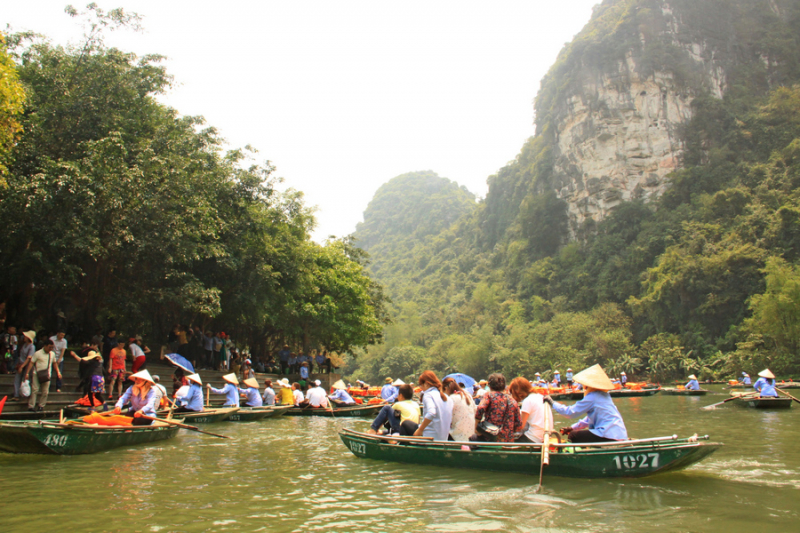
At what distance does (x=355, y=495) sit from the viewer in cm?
612

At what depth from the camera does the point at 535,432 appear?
699 centimetres

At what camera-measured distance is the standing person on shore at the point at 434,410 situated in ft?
24.0

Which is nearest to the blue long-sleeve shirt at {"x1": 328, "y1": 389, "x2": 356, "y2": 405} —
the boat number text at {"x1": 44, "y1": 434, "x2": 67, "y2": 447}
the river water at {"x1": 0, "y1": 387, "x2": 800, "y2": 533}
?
the river water at {"x1": 0, "y1": 387, "x2": 800, "y2": 533}

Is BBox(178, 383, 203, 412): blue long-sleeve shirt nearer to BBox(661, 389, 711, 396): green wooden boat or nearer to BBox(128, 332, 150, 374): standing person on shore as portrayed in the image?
BBox(128, 332, 150, 374): standing person on shore

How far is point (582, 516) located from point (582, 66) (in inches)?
2861

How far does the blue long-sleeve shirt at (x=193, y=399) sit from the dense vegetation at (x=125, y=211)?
3952 mm

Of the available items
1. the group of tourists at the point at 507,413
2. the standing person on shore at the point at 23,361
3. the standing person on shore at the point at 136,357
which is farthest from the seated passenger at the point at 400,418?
the standing person on shore at the point at 136,357

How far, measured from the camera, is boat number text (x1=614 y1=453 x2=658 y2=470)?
20.1 feet

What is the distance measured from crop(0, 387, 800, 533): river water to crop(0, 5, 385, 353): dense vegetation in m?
6.73

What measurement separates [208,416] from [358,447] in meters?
5.48

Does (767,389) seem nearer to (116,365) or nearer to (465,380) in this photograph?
(465,380)

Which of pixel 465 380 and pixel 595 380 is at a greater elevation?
pixel 595 380

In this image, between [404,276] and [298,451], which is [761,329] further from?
[404,276]

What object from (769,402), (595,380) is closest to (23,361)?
(595,380)
